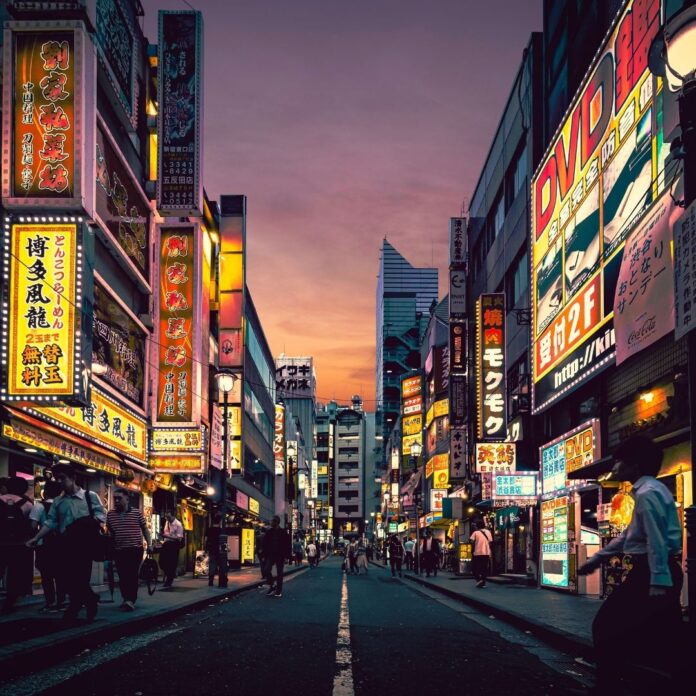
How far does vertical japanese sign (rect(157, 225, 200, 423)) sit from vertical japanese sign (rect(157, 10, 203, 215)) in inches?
85.4

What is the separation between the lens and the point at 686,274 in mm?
7055

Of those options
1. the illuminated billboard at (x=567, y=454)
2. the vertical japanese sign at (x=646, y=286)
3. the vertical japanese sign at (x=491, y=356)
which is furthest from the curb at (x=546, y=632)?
the vertical japanese sign at (x=491, y=356)

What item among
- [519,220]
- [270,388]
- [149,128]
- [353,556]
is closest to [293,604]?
[149,128]

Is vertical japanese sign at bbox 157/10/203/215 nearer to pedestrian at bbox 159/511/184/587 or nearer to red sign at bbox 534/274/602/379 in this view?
pedestrian at bbox 159/511/184/587

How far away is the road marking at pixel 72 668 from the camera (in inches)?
263

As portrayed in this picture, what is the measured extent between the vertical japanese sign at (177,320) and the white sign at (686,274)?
74.5 ft

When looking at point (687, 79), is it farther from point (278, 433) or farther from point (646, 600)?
point (278, 433)

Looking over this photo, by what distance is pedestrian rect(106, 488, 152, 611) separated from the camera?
13253 millimetres

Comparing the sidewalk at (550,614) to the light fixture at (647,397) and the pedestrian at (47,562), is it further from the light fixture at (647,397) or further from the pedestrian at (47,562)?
the pedestrian at (47,562)

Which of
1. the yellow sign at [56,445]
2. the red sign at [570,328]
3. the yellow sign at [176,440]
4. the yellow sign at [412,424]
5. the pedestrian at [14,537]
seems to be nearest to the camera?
the pedestrian at [14,537]

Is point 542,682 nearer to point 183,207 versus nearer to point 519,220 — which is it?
point 183,207

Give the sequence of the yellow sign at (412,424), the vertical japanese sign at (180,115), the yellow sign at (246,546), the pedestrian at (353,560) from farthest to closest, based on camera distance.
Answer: the yellow sign at (412,424) < the yellow sign at (246,546) < the pedestrian at (353,560) < the vertical japanese sign at (180,115)

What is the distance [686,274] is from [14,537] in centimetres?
987

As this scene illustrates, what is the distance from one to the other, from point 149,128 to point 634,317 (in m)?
17.7
